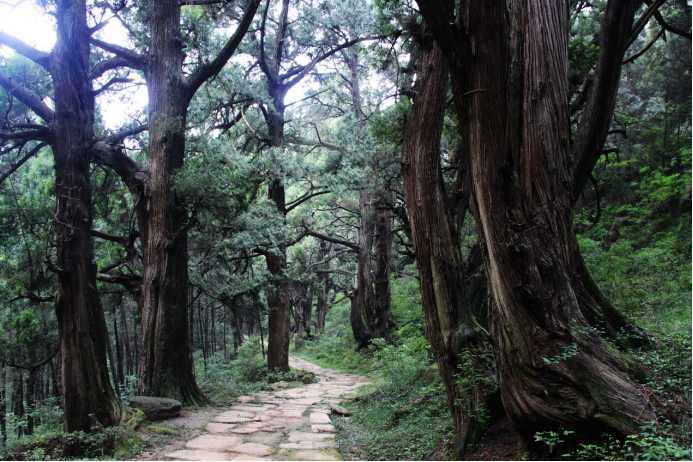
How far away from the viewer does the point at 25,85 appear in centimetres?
699

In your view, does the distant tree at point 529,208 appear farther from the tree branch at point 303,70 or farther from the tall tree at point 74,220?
the tree branch at point 303,70

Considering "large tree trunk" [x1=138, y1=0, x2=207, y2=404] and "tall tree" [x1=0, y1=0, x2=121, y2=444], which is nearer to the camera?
"tall tree" [x1=0, y1=0, x2=121, y2=444]

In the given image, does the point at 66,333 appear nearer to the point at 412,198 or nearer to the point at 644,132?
the point at 412,198

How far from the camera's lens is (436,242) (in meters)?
4.57

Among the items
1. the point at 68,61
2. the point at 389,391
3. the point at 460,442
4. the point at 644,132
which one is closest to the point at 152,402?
the point at 389,391

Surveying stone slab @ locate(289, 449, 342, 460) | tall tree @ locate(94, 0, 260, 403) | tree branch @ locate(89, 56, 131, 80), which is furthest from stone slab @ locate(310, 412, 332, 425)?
tree branch @ locate(89, 56, 131, 80)

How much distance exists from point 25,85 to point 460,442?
8.15 meters

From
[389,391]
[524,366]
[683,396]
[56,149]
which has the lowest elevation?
[389,391]

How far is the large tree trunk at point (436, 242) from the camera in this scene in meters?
4.36

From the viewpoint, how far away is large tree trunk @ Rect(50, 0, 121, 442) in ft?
18.6

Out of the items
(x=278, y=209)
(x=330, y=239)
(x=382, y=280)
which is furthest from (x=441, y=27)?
(x=382, y=280)

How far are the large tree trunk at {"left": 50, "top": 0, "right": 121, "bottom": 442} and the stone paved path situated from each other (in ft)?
4.98


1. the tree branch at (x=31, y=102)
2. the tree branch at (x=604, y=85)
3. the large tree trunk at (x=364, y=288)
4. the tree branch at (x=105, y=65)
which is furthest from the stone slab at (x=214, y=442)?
the large tree trunk at (x=364, y=288)

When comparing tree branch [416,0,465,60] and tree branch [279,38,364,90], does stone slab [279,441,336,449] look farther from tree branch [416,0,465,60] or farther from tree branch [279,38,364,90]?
tree branch [279,38,364,90]
